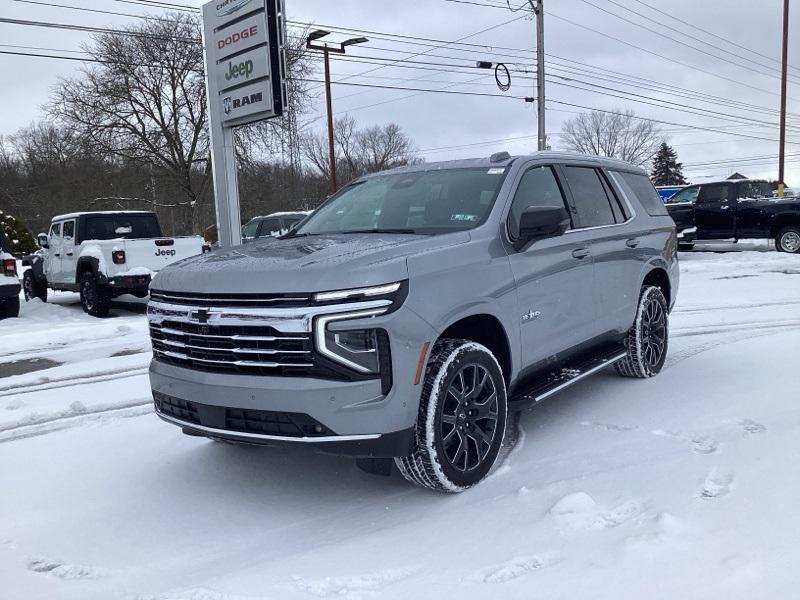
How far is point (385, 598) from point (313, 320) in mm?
1221

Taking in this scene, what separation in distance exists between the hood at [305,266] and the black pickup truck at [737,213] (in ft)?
57.2

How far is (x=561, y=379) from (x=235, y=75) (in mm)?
7160

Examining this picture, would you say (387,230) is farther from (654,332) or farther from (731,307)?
(731,307)

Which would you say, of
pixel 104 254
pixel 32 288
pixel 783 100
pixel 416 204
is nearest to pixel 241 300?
pixel 416 204

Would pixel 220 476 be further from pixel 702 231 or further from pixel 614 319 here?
pixel 702 231

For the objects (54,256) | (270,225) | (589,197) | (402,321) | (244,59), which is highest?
(244,59)

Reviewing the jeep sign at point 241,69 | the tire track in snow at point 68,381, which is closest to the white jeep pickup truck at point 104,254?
the jeep sign at point 241,69

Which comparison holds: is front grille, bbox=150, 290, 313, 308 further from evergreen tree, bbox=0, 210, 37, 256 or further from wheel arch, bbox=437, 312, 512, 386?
evergreen tree, bbox=0, 210, 37, 256

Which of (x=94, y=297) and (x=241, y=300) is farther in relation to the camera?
(x=94, y=297)

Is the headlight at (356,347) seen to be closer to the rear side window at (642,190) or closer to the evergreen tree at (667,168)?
the rear side window at (642,190)

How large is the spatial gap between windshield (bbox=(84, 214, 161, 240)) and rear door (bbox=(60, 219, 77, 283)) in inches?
15.9

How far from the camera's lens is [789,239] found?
18.2 m

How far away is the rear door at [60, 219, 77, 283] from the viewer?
13188 mm

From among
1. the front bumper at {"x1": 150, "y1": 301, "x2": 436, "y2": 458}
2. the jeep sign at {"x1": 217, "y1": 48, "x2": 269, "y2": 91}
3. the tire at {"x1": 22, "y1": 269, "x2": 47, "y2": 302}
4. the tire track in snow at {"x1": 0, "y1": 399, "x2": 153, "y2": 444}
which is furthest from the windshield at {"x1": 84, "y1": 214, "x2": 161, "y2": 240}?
the front bumper at {"x1": 150, "y1": 301, "x2": 436, "y2": 458}
